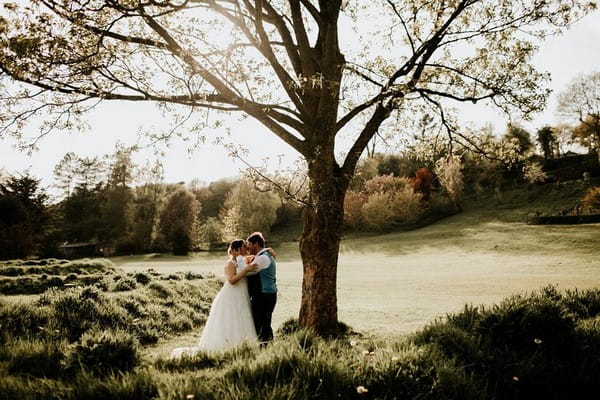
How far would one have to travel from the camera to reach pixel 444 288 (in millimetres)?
19969

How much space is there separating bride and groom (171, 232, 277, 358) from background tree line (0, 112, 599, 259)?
125 ft

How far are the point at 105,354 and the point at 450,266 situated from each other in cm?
3124

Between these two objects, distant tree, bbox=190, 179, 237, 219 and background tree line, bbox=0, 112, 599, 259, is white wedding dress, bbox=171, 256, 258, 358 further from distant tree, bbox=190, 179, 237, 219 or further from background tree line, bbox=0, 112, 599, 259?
distant tree, bbox=190, 179, 237, 219

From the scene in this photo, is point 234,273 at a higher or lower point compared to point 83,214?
lower

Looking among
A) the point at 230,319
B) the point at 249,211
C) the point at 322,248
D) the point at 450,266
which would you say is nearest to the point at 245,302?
the point at 230,319

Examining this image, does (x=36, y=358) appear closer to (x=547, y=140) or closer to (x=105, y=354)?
(x=105, y=354)

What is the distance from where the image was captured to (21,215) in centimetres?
3891

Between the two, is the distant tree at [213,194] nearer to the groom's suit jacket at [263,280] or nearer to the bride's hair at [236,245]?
the bride's hair at [236,245]

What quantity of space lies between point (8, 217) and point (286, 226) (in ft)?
149

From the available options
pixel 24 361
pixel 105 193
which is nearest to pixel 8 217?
pixel 105 193

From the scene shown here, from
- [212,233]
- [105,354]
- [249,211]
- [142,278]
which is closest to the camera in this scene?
[105,354]

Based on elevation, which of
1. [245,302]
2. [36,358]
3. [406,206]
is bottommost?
[245,302]

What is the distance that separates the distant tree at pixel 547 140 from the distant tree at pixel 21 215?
8044 cm

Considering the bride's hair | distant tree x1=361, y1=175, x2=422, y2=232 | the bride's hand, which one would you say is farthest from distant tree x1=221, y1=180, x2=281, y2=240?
the bride's hand
